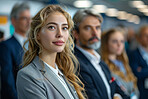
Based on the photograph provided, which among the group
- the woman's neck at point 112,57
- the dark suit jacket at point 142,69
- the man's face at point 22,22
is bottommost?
the dark suit jacket at point 142,69

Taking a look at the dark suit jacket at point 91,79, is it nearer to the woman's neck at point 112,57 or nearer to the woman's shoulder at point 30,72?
the woman's shoulder at point 30,72

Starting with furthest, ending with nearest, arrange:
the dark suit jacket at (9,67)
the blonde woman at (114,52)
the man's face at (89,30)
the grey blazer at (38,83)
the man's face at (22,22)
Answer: the blonde woman at (114,52)
the man's face at (22,22)
the dark suit jacket at (9,67)
the man's face at (89,30)
the grey blazer at (38,83)

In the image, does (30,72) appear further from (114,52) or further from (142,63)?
(142,63)

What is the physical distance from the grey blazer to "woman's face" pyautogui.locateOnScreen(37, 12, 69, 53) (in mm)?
127

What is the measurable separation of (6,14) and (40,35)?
5.97m

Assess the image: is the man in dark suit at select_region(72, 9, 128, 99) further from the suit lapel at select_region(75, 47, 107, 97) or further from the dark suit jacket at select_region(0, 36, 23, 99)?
the dark suit jacket at select_region(0, 36, 23, 99)

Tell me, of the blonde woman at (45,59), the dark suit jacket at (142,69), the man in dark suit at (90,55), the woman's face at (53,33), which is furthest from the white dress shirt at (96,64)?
the dark suit jacket at (142,69)

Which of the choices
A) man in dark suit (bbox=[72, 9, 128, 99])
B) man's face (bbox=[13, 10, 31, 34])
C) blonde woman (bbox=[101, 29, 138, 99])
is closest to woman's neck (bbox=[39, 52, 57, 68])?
→ man in dark suit (bbox=[72, 9, 128, 99])

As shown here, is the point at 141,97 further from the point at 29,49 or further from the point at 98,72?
the point at 29,49

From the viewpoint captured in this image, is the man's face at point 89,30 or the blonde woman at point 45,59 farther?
the man's face at point 89,30

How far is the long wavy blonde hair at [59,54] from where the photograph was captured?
1.34m

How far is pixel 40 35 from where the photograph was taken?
134 cm

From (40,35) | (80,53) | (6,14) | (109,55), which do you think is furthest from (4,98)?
(6,14)

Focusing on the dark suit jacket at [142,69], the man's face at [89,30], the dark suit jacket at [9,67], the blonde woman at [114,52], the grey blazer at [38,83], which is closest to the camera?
the grey blazer at [38,83]
